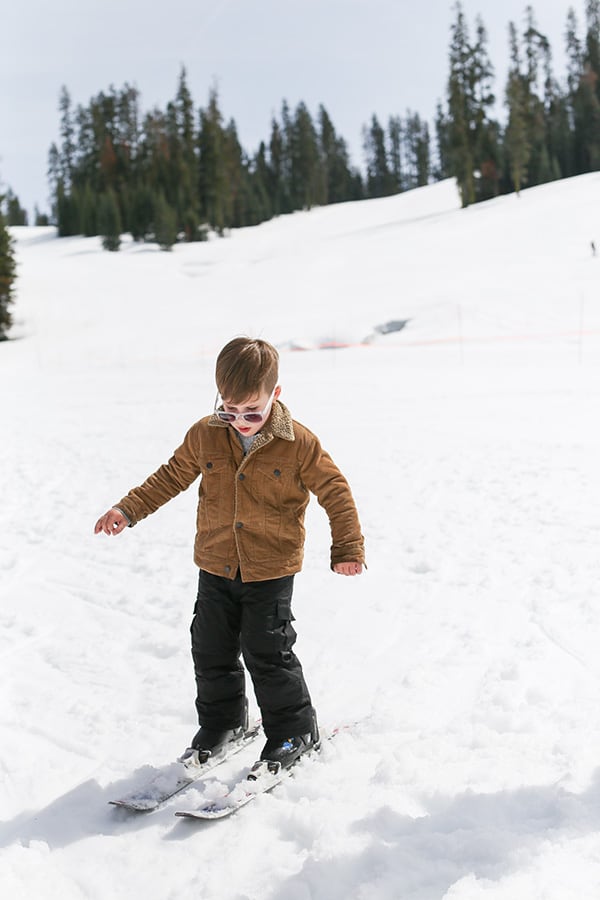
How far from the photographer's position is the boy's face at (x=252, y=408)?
279 cm

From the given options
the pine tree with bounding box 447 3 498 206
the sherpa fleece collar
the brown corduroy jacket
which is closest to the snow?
the brown corduroy jacket

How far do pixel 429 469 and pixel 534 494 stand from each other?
139cm

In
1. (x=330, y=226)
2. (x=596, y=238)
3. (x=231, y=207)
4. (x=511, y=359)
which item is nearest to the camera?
(x=511, y=359)

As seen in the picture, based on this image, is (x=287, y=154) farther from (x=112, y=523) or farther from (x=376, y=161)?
(x=112, y=523)

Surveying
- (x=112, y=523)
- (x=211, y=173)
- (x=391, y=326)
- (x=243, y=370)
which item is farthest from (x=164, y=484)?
(x=211, y=173)

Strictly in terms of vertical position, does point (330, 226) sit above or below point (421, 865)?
above

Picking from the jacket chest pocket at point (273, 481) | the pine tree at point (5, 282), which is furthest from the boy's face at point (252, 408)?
the pine tree at point (5, 282)

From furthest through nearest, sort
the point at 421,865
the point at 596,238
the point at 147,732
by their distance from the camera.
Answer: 1. the point at 596,238
2. the point at 147,732
3. the point at 421,865

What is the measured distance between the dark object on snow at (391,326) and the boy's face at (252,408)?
70.2 feet

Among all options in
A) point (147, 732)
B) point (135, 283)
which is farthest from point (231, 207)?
point (147, 732)

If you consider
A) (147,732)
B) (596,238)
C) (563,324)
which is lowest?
(147,732)

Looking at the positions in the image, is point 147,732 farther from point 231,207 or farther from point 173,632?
point 231,207

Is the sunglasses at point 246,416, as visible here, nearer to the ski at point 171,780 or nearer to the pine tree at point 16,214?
the ski at point 171,780

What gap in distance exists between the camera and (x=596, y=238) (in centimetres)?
3288
